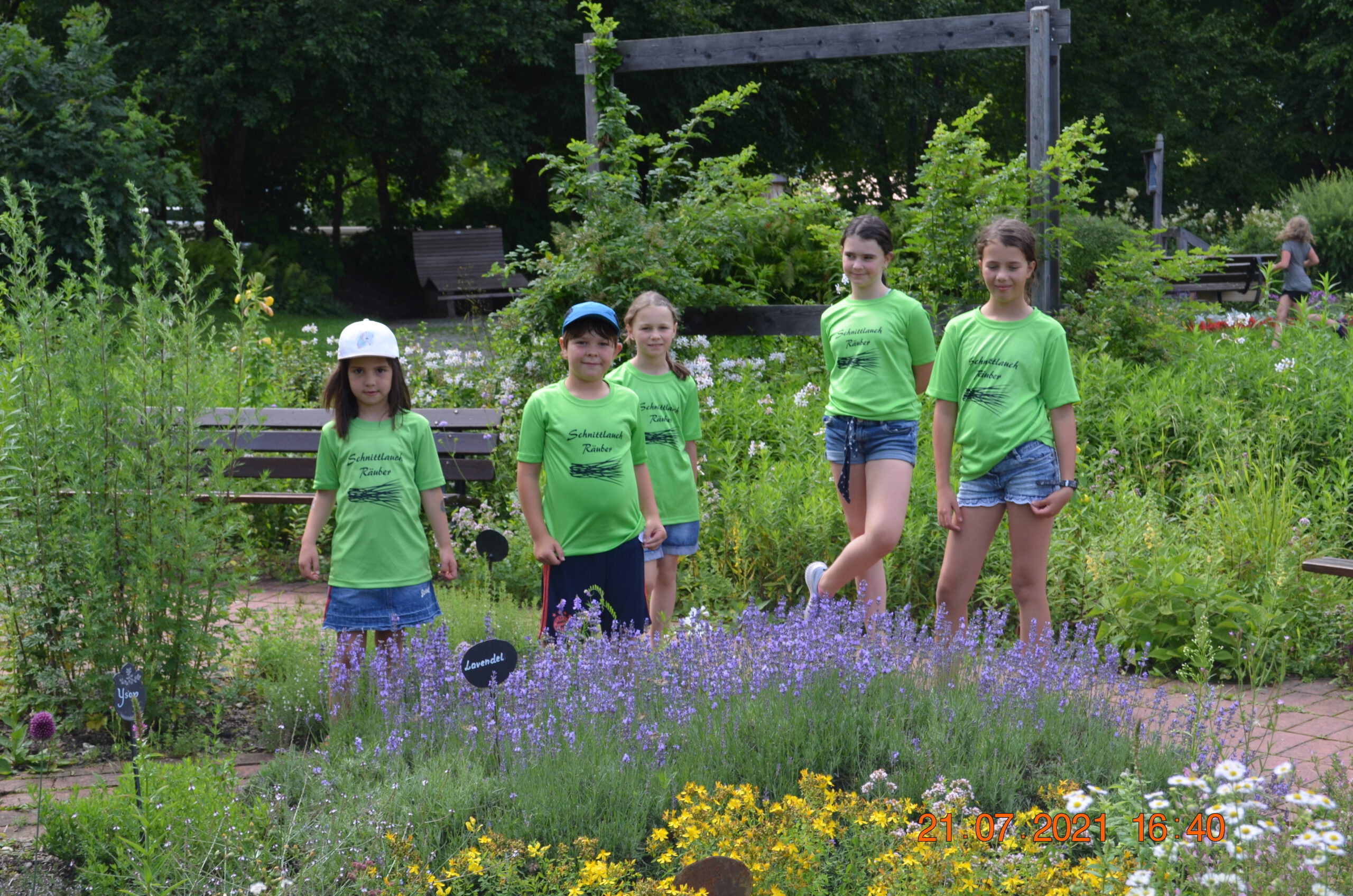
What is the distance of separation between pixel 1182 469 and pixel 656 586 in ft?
10.9

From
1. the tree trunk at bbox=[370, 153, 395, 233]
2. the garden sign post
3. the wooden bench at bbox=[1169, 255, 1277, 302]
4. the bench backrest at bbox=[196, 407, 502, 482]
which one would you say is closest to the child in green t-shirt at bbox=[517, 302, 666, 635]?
the bench backrest at bbox=[196, 407, 502, 482]

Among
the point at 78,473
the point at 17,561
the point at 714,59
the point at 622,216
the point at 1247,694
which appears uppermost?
the point at 714,59

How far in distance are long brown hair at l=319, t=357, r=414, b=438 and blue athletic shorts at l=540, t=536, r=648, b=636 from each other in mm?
784

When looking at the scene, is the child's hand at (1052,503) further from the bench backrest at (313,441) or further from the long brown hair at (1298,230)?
the long brown hair at (1298,230)

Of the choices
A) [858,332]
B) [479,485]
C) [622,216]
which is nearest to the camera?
[858,332]

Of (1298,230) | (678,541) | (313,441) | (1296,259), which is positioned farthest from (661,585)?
(1296,259)

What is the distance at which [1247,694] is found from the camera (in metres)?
4.81

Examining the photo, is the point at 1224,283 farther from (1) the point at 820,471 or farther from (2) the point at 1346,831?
(2) the point at 1346,831

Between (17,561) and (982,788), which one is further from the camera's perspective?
(17,561)

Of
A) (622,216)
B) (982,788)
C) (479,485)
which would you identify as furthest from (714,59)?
(982,788)

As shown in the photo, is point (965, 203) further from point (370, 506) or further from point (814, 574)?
point (370, 506)

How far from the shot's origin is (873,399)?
474 cm

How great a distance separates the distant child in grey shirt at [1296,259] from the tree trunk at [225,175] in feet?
64.1

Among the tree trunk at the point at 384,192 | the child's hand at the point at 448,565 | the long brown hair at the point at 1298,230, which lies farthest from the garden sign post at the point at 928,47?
the tree trunk at the point at 384,192
